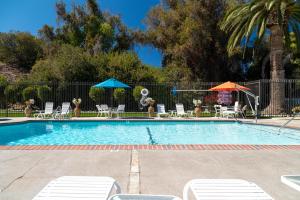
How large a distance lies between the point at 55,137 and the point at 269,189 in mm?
9050

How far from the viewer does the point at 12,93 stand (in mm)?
23031

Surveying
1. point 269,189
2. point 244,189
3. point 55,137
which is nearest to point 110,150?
point 269,189

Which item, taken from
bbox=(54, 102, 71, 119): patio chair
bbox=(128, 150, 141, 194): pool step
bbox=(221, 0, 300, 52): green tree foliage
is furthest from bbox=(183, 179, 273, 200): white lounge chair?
bbox=(221, 0, 300, 52): green tree foliage

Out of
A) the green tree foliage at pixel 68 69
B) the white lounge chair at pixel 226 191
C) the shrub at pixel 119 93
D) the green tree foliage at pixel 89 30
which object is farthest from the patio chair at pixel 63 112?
the green tree foliage at pixel 89 30

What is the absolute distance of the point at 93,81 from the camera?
2516 cm

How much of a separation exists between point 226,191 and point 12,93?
22703 mm

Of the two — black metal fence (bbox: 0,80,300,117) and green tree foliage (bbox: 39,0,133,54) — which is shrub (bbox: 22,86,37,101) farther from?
green tree foliage (bbox: 39,0,133,54)

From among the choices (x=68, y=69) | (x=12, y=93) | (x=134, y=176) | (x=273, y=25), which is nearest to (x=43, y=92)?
(x=12, y=93)

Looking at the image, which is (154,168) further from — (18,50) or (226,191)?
(18,50)

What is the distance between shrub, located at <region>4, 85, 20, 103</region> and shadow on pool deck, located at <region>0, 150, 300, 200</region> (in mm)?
17170

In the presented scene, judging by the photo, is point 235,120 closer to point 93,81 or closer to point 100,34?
point 93,81

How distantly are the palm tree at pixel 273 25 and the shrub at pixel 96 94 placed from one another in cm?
881

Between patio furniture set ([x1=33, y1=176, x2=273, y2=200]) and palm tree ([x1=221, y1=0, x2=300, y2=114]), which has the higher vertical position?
palm tree ([x1=221, y1=0, x2=300, y2=114])

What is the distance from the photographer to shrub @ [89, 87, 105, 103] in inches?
876
